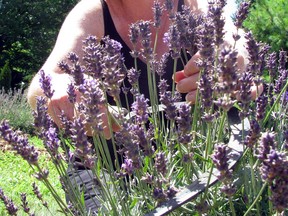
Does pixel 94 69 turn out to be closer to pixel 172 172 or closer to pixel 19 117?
pixel 172 172

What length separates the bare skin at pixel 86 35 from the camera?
1.38m

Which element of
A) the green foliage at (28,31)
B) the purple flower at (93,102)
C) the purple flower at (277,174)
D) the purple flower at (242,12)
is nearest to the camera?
the purple flower at (277,174)

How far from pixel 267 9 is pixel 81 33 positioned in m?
6.04

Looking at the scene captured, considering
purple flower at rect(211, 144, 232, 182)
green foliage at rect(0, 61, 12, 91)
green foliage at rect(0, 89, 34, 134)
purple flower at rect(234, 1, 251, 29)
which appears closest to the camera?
purple flower at rect(211, 144, 232, 182)

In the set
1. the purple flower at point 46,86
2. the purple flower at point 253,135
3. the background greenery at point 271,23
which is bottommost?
the background greenery at point 271,23

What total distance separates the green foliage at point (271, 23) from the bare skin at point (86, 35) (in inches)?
187

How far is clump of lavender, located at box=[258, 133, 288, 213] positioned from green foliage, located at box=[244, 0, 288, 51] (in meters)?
6.38

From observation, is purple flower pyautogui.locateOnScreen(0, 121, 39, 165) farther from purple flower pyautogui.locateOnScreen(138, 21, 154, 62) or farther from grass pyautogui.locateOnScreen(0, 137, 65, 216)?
grass pyautogui.locateOnScreen(0, 137, 65, 216)

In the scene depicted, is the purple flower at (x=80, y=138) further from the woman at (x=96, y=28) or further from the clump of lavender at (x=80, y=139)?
the woman at (x=96, y=28)

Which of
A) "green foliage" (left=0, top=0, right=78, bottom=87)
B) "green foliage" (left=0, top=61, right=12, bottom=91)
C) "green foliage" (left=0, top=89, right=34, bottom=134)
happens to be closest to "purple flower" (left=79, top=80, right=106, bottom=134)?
"green foliage" (left=0, top=89, right=34, bottom=134)

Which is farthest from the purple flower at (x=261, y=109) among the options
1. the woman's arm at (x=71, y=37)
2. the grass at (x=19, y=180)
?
the grass at (x=19, y=180)

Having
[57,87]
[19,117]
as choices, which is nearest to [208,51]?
[57,87]

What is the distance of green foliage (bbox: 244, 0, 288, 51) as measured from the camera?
7.09m

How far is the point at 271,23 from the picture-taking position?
739 cm
